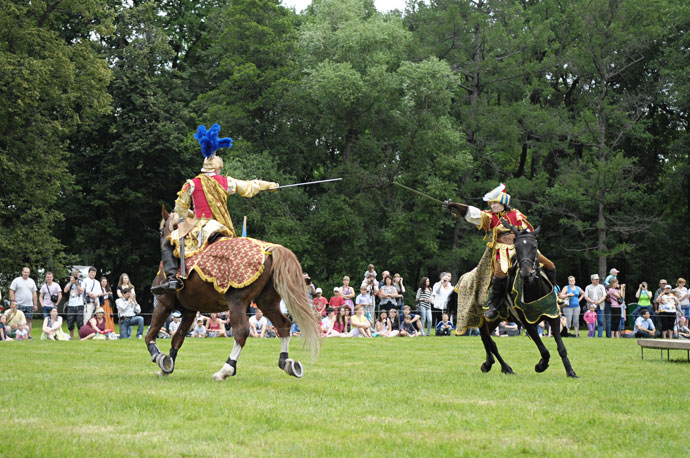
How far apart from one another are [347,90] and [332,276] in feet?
29.8

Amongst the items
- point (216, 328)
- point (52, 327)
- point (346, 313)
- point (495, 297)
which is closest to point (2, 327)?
point (52, 327)

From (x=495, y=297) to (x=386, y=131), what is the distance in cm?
3116

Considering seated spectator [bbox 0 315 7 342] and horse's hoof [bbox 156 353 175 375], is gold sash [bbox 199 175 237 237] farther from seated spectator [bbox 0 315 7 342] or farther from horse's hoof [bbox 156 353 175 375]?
seated spectator [bbox 0 315 7 342]

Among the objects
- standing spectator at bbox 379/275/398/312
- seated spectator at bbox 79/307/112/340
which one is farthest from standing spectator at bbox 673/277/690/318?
seated spectator at bbox 79/307/112/340

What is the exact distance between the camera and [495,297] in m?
12.1

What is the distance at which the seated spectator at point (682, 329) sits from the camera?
24.4 metres

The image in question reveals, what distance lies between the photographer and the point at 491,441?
20.1 ft

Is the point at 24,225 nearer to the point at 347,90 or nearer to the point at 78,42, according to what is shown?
the point at 78,42

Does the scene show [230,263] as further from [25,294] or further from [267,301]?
[25,294]

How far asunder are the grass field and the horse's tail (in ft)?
1.84

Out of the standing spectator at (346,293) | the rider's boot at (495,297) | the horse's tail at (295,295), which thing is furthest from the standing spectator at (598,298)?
the horse's tail at (295,295)

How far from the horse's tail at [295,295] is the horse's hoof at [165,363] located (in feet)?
5.59

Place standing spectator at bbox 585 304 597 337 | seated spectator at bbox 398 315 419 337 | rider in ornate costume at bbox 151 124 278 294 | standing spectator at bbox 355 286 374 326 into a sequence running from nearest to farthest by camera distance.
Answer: rider in ornate costume at bbox 151 124 278 294 < seated spectator at bbox 398 315 419 337 < standing spectator at bbox 355 286 374 326 < standing spectator at bbox 585 304 597 337

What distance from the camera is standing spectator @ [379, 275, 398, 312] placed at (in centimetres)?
2531
